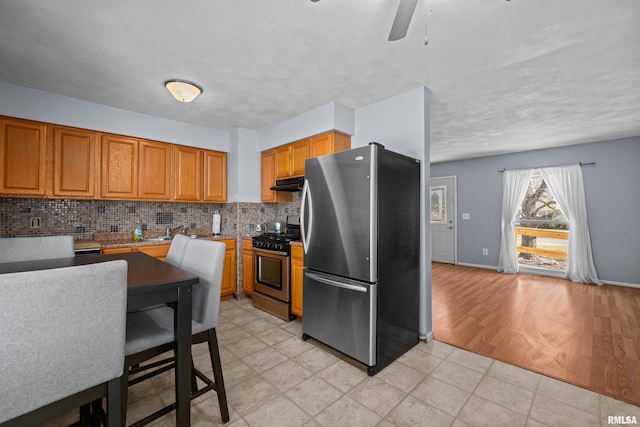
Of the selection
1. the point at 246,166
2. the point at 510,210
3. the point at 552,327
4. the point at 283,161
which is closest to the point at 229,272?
the point at 246,166

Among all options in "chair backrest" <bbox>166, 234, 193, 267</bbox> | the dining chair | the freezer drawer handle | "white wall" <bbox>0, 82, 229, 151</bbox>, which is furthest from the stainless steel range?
"white wall" <bbox>0, 82, 229, 151</bbox>

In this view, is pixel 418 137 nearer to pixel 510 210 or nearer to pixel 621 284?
pixel 510 210

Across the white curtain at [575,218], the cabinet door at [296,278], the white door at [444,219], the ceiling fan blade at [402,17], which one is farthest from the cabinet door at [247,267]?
the white curtain at [575,218]

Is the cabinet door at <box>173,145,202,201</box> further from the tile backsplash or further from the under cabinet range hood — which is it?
the under cabinet range hood

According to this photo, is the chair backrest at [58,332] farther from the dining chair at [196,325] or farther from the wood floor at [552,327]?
the wood floor at [552,327]

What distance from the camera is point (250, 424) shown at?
64.2 inches

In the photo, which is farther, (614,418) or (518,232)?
(518,232)

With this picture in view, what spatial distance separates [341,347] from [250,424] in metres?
0.93

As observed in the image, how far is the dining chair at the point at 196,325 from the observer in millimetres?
1374

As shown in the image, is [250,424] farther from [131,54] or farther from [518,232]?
[518,232]

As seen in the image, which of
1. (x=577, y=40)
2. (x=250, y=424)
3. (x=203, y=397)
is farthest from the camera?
(x=577, y=40)

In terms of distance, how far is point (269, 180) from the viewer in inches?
161

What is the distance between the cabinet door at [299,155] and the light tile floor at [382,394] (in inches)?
82.3

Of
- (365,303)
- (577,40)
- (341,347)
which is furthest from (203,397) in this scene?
(577,40)
